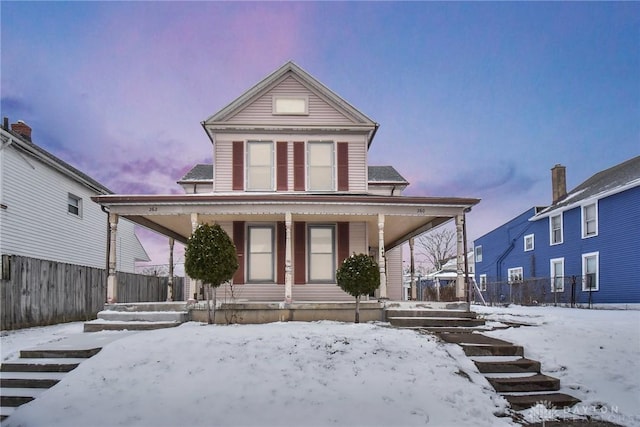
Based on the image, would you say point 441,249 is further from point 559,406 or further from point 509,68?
point 559,406

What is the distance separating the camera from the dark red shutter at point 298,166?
46.1ft

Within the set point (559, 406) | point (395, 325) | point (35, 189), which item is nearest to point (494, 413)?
point (559, 406)

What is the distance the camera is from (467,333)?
9.42m


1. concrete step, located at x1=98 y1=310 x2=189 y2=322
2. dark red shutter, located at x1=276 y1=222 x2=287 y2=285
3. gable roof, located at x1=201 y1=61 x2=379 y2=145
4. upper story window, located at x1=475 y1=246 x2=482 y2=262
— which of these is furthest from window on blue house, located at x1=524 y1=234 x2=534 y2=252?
concrete step, located at x1=98 y1=310 x2=189 y2=322

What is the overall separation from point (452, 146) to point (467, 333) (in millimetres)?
13196

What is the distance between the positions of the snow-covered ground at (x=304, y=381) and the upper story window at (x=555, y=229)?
1636 cm

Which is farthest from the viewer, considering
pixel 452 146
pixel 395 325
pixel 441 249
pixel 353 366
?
pixel 441 249

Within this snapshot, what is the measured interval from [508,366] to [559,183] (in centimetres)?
2174

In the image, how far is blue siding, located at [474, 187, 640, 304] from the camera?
1847cm

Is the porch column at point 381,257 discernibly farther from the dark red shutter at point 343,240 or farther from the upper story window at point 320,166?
the upper story window at point 320,166

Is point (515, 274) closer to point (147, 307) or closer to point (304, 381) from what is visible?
point (147, 307)

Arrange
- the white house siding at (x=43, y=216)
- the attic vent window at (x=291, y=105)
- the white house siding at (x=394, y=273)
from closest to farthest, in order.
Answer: the attic vent window at (x=291, y=105), the white house siding at (x=43, y=216), the white house siding at (x=394, y=273)

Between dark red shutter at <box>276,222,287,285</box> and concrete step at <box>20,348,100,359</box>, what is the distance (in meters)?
6.19

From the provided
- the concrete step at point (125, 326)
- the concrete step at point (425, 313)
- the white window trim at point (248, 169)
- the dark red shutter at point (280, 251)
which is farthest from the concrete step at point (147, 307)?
the concrete step at point (425, 313)
